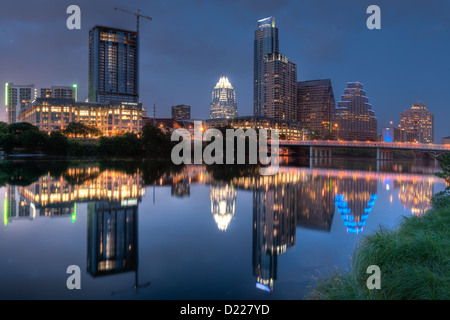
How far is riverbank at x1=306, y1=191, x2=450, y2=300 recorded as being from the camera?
5.91 metres

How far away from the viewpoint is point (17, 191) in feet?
68.5

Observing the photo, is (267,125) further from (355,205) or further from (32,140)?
(355,205)

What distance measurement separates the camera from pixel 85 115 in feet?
436

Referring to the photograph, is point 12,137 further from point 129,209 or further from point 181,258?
point 181,258

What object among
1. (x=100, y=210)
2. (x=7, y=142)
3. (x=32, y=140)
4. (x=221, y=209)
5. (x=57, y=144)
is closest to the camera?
(x=100, y=210)

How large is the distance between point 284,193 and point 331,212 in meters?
5.90

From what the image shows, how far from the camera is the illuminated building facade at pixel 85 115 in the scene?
12519 cm

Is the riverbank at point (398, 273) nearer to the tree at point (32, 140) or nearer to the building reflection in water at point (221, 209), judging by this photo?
the building reflection in water at point (221, 209)

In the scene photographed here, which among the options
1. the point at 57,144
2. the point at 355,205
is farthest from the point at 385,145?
the point at 57,144

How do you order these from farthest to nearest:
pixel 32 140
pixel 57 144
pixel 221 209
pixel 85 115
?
pixel 85 115 → pixel 57 144 → pixel 32 140 → pixel 221 209

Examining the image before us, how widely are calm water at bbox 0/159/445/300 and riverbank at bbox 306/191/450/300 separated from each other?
1017 millimetres

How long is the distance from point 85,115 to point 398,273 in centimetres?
14174

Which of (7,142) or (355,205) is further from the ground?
(7,142)
